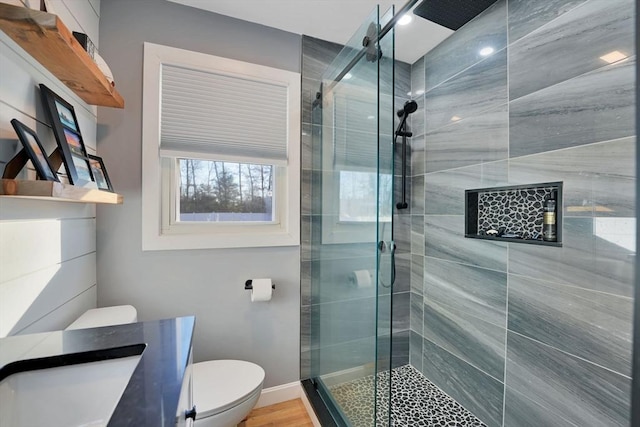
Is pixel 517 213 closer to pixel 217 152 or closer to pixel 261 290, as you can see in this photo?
pixel 261 290

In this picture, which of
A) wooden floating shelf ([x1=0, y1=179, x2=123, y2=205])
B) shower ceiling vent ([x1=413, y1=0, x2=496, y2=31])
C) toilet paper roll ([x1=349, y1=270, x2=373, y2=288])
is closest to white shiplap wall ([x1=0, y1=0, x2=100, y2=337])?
wooden floating shelf ([x1=0, y1=179, x2=123, y2=205])

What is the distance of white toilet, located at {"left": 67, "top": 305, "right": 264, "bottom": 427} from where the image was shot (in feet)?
3.99

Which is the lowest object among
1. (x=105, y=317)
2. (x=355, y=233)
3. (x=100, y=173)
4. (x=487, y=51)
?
(x=105, y=317)

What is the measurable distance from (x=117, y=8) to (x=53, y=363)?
180 centimetres

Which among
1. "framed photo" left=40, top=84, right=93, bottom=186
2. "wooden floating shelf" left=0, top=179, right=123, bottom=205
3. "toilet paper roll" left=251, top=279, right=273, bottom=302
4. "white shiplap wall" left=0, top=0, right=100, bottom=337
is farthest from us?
"toilet paper roll" left=251, top=279, right=273, bottom=302

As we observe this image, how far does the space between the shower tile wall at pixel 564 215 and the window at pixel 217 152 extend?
1.13 metres

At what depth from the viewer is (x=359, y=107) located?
1.41 m

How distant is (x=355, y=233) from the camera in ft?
4.64

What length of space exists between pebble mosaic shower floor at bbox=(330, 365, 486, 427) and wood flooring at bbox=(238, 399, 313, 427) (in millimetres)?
327

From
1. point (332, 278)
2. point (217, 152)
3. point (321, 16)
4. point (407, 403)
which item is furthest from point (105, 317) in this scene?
point (321, 16)

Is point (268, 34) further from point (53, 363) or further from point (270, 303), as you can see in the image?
point (53, 363)

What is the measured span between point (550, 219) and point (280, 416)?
76.3 inches

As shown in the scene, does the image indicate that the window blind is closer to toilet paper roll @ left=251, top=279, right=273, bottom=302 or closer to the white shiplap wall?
the white shiplap wall

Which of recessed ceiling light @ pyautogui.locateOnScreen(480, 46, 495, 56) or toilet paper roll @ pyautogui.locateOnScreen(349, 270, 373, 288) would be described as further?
recessed ceiling light @ pyautogui.locateOnScreen(480, 46, 495, 56)
